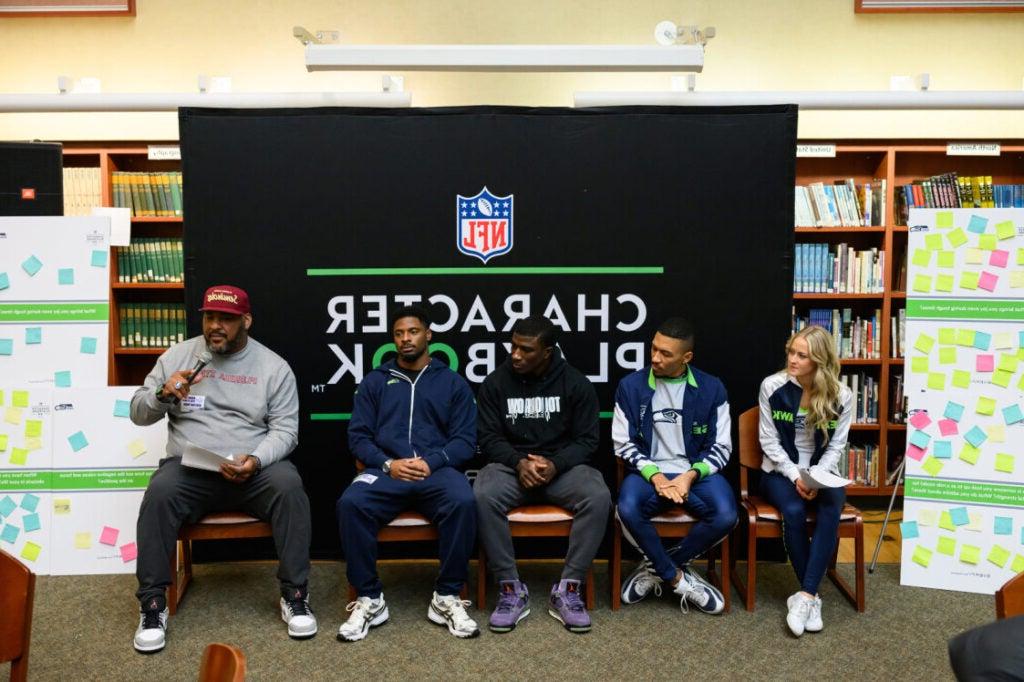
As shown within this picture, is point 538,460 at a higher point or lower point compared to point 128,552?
higher

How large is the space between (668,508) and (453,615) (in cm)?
101

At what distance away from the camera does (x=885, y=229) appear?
202 inches

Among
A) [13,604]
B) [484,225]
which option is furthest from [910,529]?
[13,604]

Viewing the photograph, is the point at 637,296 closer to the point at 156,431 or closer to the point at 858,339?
the point at 858,339

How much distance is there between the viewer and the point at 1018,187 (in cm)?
512

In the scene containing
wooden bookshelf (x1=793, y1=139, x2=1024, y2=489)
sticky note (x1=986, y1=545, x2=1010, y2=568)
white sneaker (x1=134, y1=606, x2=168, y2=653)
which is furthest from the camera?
wooden bookshelf (x1=793, y1=139, x2=1024, y2=489)

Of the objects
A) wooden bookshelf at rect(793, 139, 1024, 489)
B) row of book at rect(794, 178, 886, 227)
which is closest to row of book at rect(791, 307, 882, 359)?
wooden bookshelf at rect(793, 139, 1024, 489)

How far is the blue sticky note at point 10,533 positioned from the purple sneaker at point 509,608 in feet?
7.54

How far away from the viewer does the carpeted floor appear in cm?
311

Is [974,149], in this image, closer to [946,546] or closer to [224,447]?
[946,546]

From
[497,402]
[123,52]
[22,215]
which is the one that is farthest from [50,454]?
[123,52]

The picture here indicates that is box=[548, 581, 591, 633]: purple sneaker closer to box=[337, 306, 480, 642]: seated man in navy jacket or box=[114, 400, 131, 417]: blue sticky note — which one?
box=[337, 306, 480, 642]: seated man in navy jacket

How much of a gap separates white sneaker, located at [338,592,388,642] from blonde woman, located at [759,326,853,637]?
167 cm

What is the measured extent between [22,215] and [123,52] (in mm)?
1975
